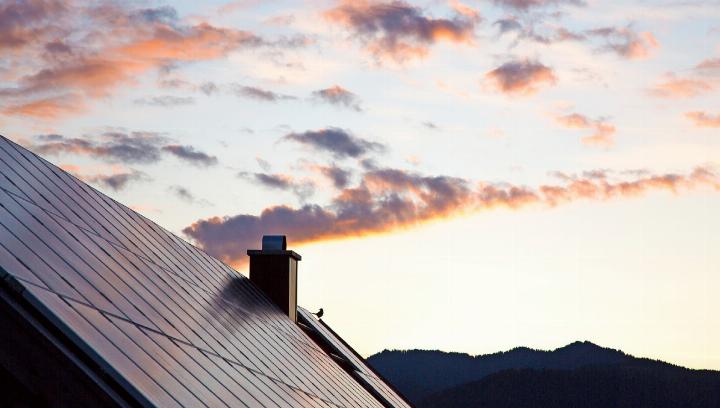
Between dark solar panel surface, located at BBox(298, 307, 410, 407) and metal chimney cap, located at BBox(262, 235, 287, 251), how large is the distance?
2.32m

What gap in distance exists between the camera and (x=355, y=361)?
119 feet


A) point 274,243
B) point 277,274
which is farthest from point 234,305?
point 274,243

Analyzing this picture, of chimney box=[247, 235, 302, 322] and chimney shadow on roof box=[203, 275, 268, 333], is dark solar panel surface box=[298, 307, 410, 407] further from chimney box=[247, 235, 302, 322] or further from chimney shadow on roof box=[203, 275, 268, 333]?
chimney shadow on roof box=[203, 275, 268, 333]

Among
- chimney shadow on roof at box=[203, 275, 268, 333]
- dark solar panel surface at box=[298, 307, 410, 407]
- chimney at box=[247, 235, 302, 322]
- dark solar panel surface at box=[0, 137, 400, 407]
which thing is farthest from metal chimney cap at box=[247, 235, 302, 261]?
dark solar panel surface at box=[0, 137, 400, 407]

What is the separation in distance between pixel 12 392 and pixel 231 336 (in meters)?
9.50

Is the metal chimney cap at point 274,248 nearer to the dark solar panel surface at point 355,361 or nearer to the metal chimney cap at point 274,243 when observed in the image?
the metal chimney cap at point 274,243

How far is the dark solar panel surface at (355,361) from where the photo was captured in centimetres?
3412

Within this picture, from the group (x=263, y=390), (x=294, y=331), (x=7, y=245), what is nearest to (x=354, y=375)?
(x=294, y=331)

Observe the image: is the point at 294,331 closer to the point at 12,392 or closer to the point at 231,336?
the point at 231,336

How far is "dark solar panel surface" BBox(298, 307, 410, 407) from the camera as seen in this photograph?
34125 mm

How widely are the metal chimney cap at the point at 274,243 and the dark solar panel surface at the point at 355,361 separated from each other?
2.32 meters

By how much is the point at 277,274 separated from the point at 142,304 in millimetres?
15419

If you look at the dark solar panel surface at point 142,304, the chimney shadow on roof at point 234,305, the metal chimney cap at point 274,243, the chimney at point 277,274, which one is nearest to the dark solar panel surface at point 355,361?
the chimney at point 277,274

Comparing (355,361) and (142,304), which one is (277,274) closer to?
(355,361)
